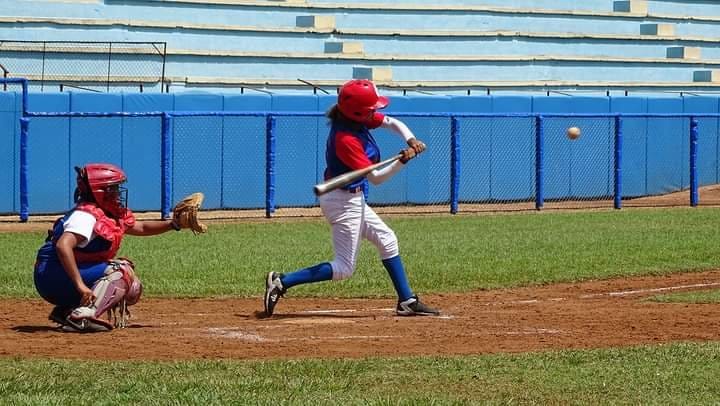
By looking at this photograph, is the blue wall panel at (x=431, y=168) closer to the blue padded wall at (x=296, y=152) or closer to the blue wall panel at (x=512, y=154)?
the blue wall panel at (x=512, y=154)

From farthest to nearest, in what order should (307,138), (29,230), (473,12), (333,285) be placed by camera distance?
1. (473,12)
2. (307,138)
3. (29,230)
4. (333,285)

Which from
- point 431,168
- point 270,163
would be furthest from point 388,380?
point 431,168

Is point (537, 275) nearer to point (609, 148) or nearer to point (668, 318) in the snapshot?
point (668, 318)

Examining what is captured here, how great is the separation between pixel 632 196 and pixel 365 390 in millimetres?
19845

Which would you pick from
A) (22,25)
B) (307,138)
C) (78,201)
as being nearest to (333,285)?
(78,201)

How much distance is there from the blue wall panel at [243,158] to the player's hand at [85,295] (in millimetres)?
13351

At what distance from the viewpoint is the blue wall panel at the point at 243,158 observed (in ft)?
72.9

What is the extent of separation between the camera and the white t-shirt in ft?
28.7

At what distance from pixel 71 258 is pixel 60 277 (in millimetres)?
416

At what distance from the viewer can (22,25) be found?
2414 centimetres

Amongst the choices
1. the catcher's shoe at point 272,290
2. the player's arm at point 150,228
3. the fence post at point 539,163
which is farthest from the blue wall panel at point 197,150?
the player's arm at point 150,228

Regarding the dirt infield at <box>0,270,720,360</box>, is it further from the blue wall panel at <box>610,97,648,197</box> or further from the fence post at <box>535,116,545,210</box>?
the blue wall panel at <box>610,97,648,197</box>

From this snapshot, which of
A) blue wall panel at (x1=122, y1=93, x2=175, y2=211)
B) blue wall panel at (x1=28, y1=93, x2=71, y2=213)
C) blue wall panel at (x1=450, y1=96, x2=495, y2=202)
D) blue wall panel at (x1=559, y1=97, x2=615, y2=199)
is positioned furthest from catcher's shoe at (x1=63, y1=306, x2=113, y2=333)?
blue wall panel at (x1=559, y1=97, x2=615, y2=199)

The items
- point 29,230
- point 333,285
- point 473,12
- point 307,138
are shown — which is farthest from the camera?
point 473,12
